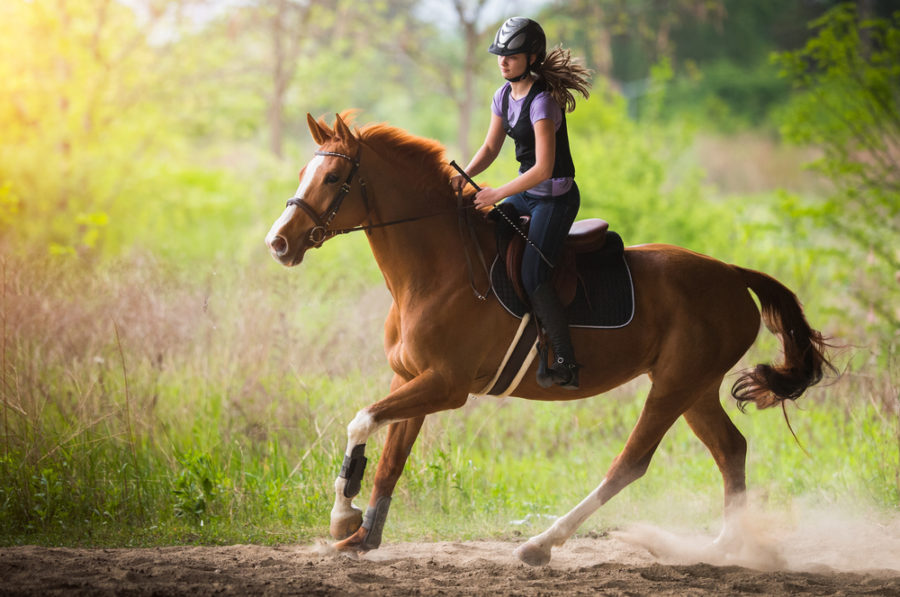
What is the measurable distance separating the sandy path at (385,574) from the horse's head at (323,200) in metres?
1.64

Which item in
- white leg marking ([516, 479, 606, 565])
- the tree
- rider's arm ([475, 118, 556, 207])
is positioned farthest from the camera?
the tree

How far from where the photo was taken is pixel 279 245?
14.5ft

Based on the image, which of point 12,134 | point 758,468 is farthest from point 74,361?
point 12,134

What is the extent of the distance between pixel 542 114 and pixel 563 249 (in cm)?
78

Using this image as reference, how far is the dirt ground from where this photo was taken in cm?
415

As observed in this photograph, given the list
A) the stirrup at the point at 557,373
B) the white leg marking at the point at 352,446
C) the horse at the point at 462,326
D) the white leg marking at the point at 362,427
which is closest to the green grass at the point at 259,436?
the white leg marking at the point at 352,446

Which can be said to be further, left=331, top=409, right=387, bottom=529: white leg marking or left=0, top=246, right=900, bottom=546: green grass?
left=0, top=246, right=900, bottom=546: green grass

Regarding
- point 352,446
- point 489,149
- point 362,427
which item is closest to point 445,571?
point 352,446

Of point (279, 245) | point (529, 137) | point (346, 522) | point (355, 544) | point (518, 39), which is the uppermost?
point (518, 39)

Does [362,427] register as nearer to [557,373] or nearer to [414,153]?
[557,373]

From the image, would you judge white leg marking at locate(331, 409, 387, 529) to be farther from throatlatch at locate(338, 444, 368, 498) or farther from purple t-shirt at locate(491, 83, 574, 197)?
purple t-shirt at locate(491, 83, 574, 197)

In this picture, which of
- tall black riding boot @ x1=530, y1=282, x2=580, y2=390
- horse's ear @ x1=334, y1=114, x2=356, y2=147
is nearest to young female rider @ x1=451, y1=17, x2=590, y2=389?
tall black riding boot @ x1=530, y1=282, x2=580, y2=390

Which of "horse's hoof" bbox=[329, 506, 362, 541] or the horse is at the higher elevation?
the horse

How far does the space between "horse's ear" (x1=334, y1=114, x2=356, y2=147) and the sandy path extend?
2.31m
